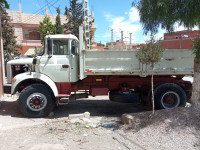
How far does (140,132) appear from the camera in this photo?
Answer: 3.76m

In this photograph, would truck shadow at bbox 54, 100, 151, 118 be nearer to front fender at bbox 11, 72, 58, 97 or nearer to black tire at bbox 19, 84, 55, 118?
black tire at bbox 19, 84, 55, 118

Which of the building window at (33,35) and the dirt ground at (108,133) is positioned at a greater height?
the building window at (33,35)

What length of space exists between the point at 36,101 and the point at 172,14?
4544mm

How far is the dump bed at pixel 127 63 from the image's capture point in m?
5.06

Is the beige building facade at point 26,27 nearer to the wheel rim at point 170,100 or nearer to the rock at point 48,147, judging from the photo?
the wheel rim at point 170,100

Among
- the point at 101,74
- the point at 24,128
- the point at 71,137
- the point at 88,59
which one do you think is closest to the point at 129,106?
the point at 101,74

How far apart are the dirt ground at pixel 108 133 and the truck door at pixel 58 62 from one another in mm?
1362

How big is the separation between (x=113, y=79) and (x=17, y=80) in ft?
9.91

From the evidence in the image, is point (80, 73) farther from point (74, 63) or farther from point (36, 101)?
point (36, 101)

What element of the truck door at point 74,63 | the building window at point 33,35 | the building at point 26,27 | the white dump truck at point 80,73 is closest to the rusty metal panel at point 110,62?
the white dump truck at point 80,73

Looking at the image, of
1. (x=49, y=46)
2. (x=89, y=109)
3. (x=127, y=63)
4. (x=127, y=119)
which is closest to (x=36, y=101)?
(x=49, y=46)

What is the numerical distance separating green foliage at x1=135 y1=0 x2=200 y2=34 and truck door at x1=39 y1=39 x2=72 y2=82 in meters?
2.40

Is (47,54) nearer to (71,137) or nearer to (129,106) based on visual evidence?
(71,137)

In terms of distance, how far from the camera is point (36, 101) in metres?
5.02
